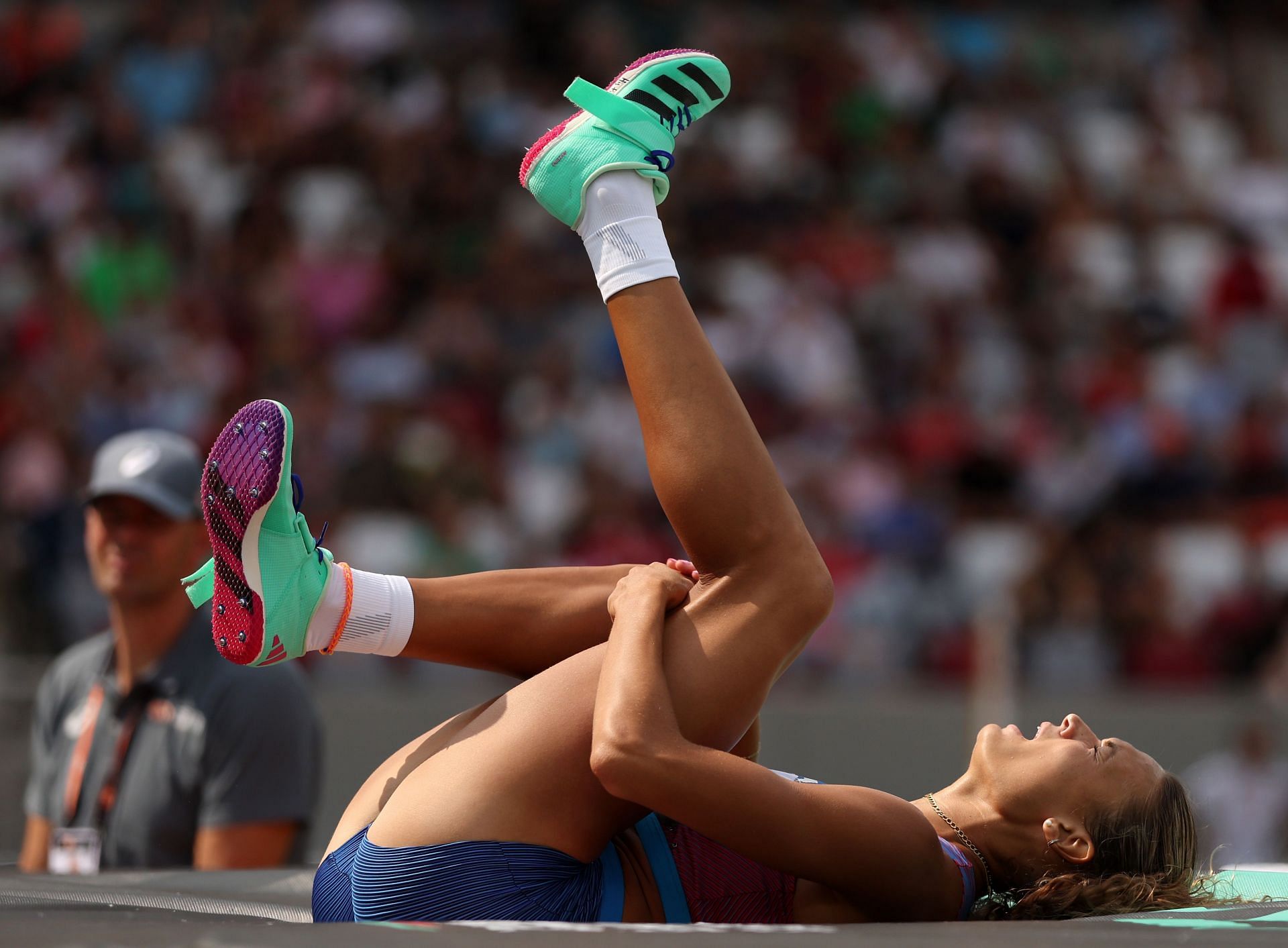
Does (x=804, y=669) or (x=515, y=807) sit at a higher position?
(x=804, y=669)

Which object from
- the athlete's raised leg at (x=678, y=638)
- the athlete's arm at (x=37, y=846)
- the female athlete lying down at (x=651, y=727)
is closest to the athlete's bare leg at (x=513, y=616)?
the female athlete lying down at (x=651, y=727)

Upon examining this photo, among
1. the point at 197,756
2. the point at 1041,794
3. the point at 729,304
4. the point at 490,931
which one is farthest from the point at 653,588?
the point at 729,304

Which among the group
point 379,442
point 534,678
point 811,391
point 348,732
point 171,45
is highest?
point 171,45

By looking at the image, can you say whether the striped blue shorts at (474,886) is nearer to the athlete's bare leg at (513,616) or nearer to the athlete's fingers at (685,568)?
the athlete's bare leg at (513,616)

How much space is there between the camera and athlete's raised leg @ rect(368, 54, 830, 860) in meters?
2.16

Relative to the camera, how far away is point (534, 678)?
7.53 ft

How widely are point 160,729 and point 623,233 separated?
62.3 inches

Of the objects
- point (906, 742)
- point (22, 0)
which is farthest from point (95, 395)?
point (906, 742)

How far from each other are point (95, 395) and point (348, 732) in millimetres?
2085

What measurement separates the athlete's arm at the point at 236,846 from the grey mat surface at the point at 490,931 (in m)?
0.59

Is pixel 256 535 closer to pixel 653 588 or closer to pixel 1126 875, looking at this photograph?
pixel 653 588

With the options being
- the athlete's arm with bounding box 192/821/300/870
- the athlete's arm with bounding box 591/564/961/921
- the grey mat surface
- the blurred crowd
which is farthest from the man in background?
the blurred crowd

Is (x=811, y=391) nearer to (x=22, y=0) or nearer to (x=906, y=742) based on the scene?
(x=906, y=742)

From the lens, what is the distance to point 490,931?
75.1 inches
